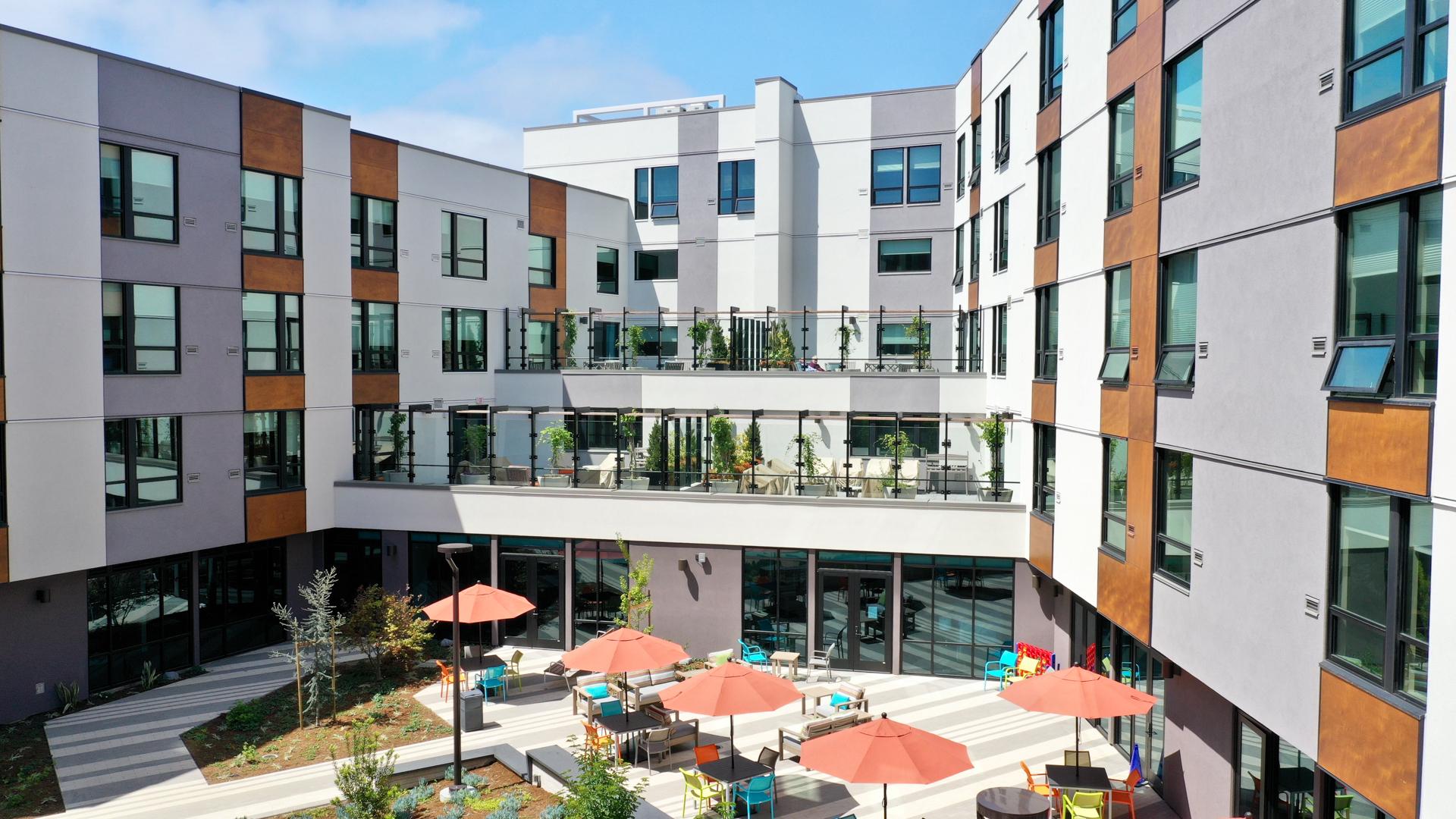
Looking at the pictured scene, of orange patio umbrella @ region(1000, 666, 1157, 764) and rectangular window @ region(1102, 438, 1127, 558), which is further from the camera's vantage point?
rectangular window @ region(1102, 438, 1127, 558)

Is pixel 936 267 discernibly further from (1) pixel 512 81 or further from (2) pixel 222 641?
(1) pixel 512 81

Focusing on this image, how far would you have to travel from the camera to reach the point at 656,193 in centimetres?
3397

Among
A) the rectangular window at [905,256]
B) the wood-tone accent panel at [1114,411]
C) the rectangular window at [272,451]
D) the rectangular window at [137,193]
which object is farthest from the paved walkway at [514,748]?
the rectangular window at [905,256]

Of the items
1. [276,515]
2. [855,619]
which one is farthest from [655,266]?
[855,619]

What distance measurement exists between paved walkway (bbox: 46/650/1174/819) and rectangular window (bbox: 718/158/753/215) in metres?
17.4

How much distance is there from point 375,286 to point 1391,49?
2163cm

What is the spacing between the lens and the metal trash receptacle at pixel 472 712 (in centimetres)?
1797

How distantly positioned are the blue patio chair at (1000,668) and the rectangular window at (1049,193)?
8.48 m

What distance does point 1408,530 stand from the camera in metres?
8.29

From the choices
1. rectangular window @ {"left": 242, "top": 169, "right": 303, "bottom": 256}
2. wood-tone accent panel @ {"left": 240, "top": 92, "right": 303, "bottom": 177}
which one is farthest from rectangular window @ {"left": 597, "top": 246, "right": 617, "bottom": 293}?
wood-tone accent panel @ {"left": 240, "top": 92, "right": 303, "bottom": 177}

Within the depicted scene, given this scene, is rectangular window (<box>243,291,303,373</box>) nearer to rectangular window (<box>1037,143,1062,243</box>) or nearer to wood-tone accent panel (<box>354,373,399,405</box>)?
wood-tone accent panel (<box>354,373,399,405</box>)

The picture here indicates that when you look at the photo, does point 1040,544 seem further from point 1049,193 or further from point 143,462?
point 143,462

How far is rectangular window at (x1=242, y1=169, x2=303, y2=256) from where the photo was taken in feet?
70.4

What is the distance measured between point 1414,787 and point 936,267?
24639 millimetres
